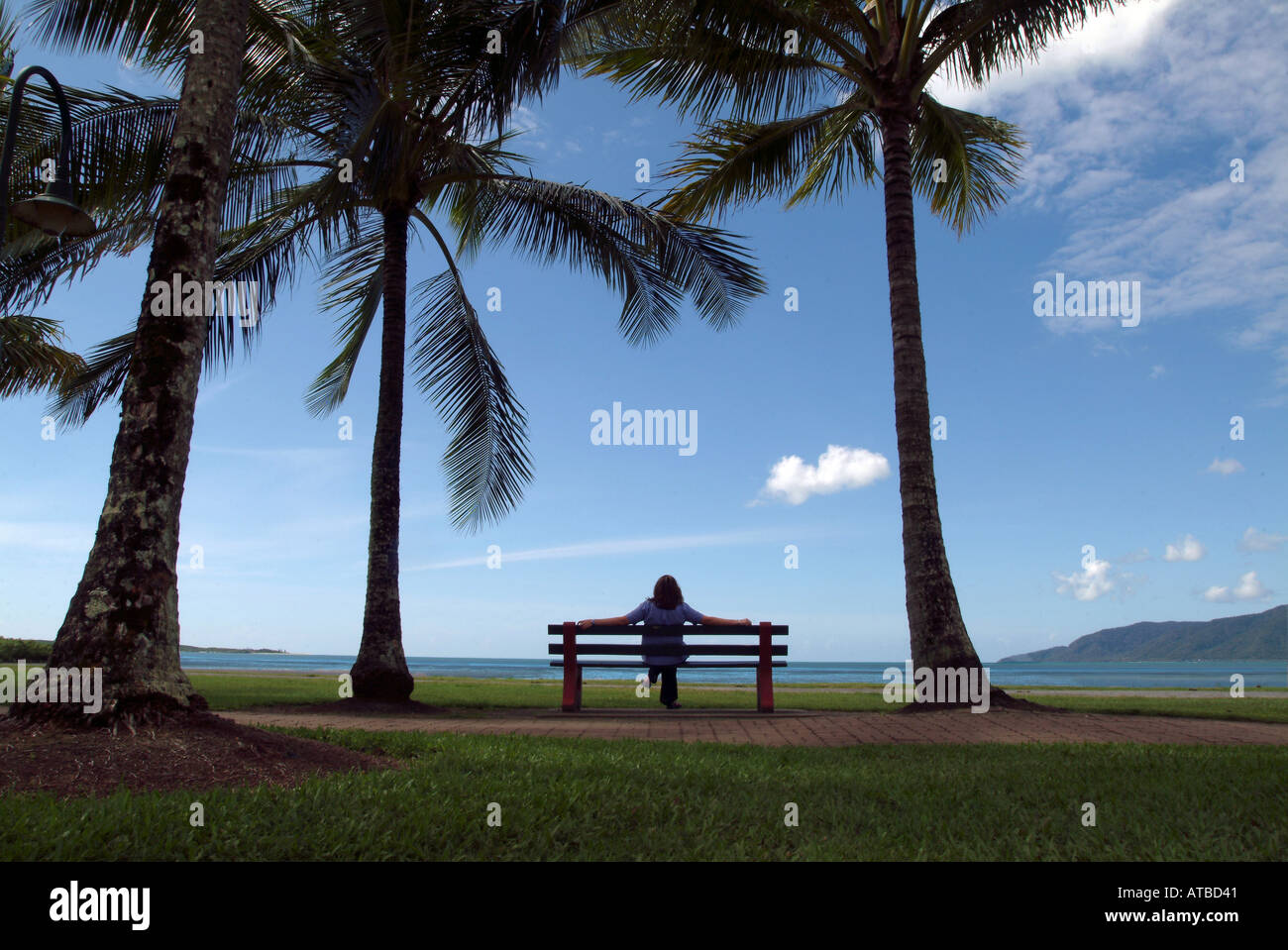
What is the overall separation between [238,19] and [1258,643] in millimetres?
125128

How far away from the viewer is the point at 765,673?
9.66m

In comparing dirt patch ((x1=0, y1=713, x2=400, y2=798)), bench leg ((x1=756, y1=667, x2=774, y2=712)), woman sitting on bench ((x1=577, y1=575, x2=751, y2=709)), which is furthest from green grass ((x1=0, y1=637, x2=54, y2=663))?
dirt patch ((x1=0, y1=713, x2=400, y2=798))

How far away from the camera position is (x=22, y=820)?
324cm

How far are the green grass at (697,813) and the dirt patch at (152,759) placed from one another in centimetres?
25

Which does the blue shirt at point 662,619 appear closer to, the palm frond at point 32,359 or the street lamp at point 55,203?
the street lamp at point 55,203

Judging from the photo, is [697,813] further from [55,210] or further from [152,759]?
[55,210]

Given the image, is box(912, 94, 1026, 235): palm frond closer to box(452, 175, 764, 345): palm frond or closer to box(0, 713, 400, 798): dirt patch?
box(452, 175, 764, 345): palm frond

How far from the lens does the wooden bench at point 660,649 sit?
30.7 feet

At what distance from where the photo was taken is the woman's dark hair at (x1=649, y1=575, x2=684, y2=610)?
998 cm

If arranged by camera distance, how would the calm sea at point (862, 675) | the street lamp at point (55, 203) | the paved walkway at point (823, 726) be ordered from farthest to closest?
the calm sea at point (862, 675) < the paved walkway at point (823, 726) < the street lamp at point (55, 203)

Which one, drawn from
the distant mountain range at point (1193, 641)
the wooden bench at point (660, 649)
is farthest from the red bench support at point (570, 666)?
the distant mountain range at point (1193, 641)

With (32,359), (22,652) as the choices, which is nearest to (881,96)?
(32,359)

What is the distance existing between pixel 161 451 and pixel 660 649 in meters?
5.64
